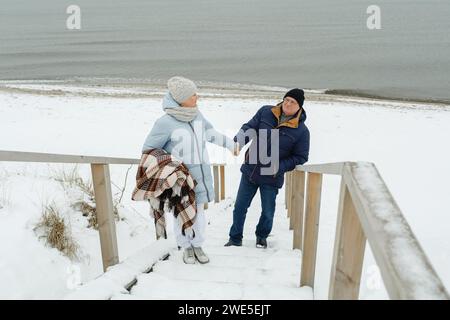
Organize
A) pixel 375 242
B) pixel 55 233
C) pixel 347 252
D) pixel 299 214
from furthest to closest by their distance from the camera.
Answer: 1. pixel 299 214
2. pixel 55 233
3. pixel 347 252
4. pixel 375 242

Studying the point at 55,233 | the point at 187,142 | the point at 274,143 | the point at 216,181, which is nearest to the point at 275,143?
the point at 274,143

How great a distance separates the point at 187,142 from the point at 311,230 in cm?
115

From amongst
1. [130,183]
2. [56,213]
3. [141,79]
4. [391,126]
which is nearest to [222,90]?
[141,79]

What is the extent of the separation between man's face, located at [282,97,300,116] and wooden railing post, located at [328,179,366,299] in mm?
1962

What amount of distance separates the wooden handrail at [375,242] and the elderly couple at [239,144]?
1.25 m

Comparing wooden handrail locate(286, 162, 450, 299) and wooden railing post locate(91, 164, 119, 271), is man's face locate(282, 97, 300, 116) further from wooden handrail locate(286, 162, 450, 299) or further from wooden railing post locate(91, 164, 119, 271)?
wooden railing post locate(91, 164, 119, 271)

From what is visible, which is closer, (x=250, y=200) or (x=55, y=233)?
(x=55, y=233)

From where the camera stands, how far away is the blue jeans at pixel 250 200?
411cm

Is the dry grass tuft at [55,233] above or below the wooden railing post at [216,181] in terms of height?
above

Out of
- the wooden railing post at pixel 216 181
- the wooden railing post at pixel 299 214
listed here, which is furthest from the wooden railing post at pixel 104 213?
the wooden railing post at pixel 216 181

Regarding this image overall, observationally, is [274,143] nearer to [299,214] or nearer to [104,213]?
[299,214]

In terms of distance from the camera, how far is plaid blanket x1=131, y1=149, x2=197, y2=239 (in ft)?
10.6

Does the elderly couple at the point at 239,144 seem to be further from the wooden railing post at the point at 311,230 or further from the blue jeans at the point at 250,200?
the wooden railing post at the point at 311,230

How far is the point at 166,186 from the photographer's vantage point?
3234mm
